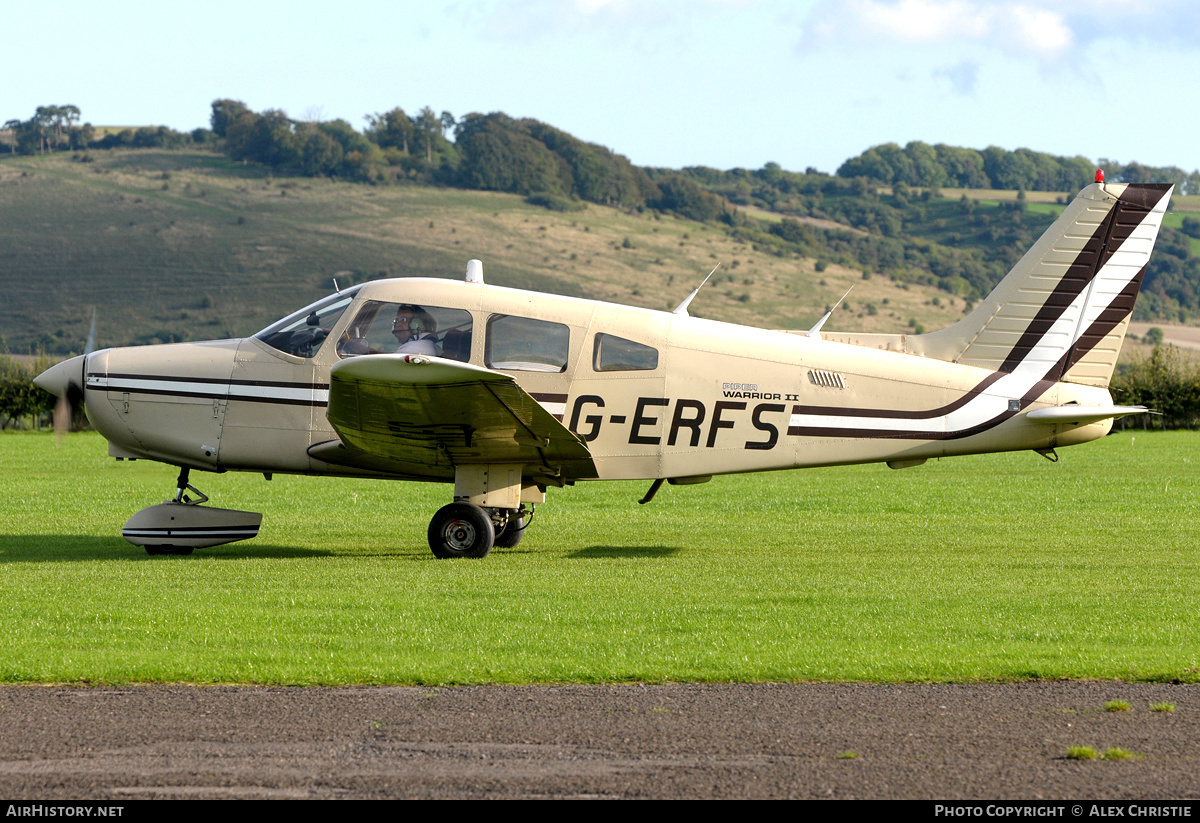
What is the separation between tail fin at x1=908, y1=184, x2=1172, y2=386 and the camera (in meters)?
11.7

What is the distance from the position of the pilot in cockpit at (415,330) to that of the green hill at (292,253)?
3714 inches

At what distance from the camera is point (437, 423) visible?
35.0 feet

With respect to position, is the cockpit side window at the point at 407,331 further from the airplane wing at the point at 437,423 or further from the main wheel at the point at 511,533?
the main wheel at the point at 511,533

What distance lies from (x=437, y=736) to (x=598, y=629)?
248cm

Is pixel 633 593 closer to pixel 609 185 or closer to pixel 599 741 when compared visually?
pixel 599 741

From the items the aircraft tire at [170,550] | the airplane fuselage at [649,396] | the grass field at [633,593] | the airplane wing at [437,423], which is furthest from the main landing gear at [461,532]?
the aircraft tire at [170,550]

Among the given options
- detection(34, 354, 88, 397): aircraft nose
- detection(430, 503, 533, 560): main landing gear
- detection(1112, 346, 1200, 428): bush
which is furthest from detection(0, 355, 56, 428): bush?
detection(1112, 346, 1200, 428): bush

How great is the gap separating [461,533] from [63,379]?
4.17 meters

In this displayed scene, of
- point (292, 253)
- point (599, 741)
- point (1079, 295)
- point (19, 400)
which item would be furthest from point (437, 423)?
point (292, 253)

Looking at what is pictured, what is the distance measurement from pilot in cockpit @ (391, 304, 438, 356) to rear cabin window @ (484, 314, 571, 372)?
21.5 inches

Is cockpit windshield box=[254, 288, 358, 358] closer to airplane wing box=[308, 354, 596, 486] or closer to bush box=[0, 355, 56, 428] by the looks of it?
airplane wing box=[308, 354, 596, 486]

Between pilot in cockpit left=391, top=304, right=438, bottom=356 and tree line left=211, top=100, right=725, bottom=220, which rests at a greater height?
tree line left=211, top=100, right=725, bottom=220

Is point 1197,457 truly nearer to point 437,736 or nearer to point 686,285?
point 437,736
